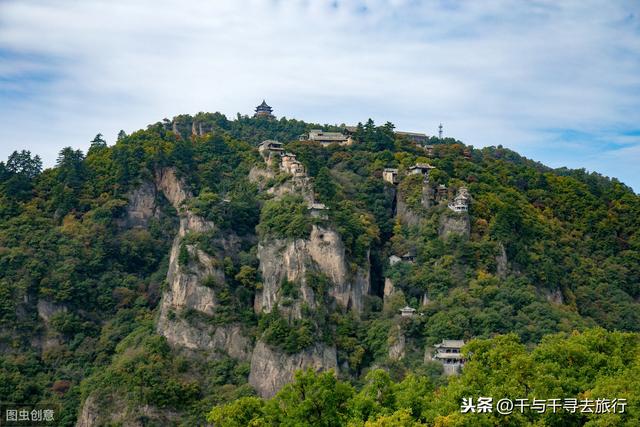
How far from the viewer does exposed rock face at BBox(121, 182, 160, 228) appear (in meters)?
65.7

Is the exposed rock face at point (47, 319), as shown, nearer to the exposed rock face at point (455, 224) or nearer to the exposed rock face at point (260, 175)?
the exposed rock face at point (260, 175)

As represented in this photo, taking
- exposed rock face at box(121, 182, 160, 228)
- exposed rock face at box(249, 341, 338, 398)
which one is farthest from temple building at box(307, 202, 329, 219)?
exposed rock face at box(121, 182, 160, 228)

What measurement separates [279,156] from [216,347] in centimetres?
1741

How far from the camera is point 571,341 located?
39.8 meters

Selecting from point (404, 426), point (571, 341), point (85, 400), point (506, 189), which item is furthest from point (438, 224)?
point (404, 426)

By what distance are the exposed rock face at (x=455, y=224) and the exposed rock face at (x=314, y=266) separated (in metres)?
6.22

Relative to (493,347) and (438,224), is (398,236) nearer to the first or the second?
(438,224)

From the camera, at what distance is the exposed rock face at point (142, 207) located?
65688 mm

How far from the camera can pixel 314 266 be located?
55.2 meters

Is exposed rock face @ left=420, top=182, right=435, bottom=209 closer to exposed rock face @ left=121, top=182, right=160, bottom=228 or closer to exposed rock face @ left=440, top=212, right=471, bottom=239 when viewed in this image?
exposed rock face @ left=440, top=212, right=471, bottom=239

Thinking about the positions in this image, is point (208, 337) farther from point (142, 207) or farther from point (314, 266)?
point (142, 207)

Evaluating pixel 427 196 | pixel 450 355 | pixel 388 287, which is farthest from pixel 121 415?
pixel 427 196

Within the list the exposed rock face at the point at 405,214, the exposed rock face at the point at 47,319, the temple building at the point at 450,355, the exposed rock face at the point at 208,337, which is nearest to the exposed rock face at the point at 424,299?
the temple building at the point at 450,355

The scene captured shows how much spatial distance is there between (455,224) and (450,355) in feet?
37.0
